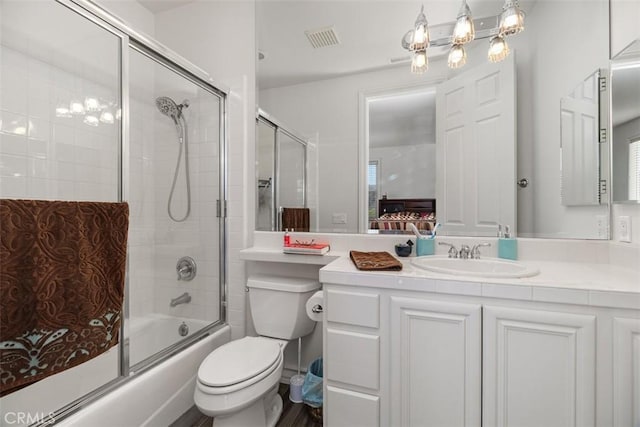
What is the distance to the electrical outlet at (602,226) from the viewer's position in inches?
50.1

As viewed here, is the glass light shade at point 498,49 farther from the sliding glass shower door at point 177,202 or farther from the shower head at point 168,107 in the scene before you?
the shower head at point 168,107

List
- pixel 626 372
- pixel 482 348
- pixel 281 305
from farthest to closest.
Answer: pixel 281 305 → pixel 482 348 → pixel 626 372

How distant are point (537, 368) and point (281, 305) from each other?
3.81 ft

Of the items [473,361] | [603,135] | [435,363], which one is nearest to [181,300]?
[435,363]

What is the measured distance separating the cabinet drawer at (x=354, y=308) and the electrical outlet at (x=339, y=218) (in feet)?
2.05

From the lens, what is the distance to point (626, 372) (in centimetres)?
85

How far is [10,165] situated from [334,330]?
174 cm

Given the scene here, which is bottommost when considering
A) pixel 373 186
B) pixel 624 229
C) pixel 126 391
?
pixel 126 391

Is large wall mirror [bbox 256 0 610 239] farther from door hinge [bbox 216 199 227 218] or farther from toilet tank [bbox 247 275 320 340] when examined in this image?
door hinge [bbox 216 199 227 218]

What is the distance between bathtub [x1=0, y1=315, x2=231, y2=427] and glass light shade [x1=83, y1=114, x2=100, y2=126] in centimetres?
120

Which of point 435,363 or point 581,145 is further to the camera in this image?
point 581,145

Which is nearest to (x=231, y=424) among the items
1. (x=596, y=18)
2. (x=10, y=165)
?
(x=10, y=165)

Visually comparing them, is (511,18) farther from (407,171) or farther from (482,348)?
(482,348)

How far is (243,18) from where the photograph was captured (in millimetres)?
1903
